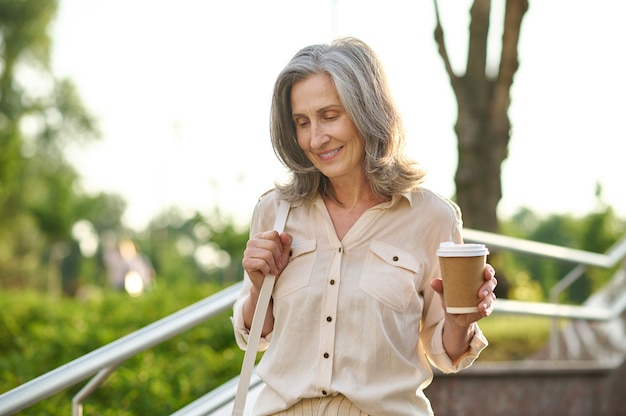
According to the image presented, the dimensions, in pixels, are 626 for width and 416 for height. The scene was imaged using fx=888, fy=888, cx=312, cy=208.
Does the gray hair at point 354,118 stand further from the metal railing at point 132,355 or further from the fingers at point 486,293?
the metal railing at point 132,355

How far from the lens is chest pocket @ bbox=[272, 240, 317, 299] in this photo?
2.36 m

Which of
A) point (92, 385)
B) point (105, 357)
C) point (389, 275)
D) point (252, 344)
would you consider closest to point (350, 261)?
point (389, 275)

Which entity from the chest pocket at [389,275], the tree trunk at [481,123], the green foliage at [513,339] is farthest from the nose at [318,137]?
the green foliage at [513,339]

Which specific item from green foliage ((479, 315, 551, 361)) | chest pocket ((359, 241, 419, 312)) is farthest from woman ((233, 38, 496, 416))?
green foliage ((479, 315, 551, 361))

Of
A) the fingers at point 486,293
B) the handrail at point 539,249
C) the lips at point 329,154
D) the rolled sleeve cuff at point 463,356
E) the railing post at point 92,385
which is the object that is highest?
the lips at point 329,154

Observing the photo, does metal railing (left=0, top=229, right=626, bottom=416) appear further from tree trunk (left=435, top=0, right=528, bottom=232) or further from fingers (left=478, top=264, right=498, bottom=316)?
tree trunk (left=435, top=0, right=528, bottom=232)

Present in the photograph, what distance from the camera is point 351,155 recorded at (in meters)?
2.39

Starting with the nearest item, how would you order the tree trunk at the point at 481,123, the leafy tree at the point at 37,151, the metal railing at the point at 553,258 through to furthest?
1. the metal railing at the point at 553,258
2. the tree trunk at the point at 481,123
3. the leafy tree at the point at 37,151

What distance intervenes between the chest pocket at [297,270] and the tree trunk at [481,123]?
4325 mm

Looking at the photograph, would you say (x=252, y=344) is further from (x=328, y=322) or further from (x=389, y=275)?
(x=389, y=275)

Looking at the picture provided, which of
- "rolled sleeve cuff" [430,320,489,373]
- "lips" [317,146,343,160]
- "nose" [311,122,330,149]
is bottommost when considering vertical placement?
"rolled sleeve cuff" [430,320,489,373]

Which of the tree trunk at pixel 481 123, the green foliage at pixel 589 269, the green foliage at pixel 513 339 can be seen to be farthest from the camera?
the green foliage at pixel 589 269

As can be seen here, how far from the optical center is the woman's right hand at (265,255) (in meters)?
2.32

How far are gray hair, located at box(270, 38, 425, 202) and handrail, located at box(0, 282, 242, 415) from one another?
0.78 meters
